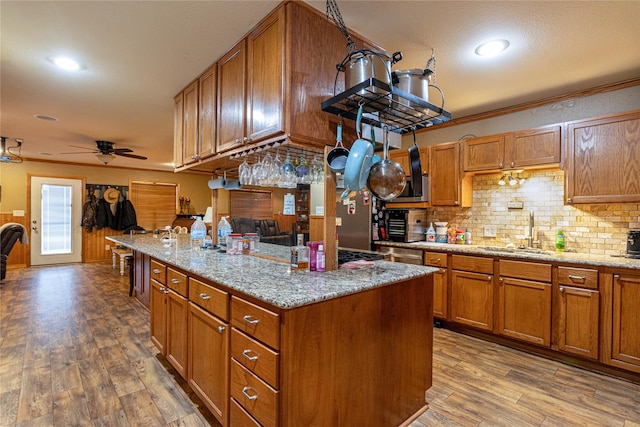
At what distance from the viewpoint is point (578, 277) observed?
2354 millimetres

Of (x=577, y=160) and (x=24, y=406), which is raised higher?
(x=577, y=160)

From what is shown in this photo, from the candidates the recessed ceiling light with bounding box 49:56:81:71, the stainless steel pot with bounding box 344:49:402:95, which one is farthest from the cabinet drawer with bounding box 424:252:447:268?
the recessed ceiling light with bounding box 49:56:81:71

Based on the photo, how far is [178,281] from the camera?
197cm

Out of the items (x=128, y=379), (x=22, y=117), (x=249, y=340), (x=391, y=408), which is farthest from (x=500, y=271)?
(x=22, y=117)

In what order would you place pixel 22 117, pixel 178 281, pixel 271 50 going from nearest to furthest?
pixel 271 50 → pixel 178 281 → pixel 22 117

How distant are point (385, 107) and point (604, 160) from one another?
2.13m

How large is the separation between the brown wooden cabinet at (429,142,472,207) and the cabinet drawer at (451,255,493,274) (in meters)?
0.66

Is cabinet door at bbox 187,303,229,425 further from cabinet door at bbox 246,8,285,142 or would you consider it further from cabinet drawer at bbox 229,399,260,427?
cabinet door at bbox 246,8,285,142

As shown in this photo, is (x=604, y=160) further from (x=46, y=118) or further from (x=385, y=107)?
(x=46, y=118)

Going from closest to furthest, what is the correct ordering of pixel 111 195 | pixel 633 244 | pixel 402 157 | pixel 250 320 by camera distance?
pixel 250 320 < pixel 633 244 < pixel 402 157 < pixel 111 195

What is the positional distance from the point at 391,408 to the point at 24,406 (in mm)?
2168

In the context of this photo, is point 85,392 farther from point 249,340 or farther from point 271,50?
point 271,50

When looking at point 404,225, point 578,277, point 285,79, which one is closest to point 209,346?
point 285,79

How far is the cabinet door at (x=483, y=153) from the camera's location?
304 cm
